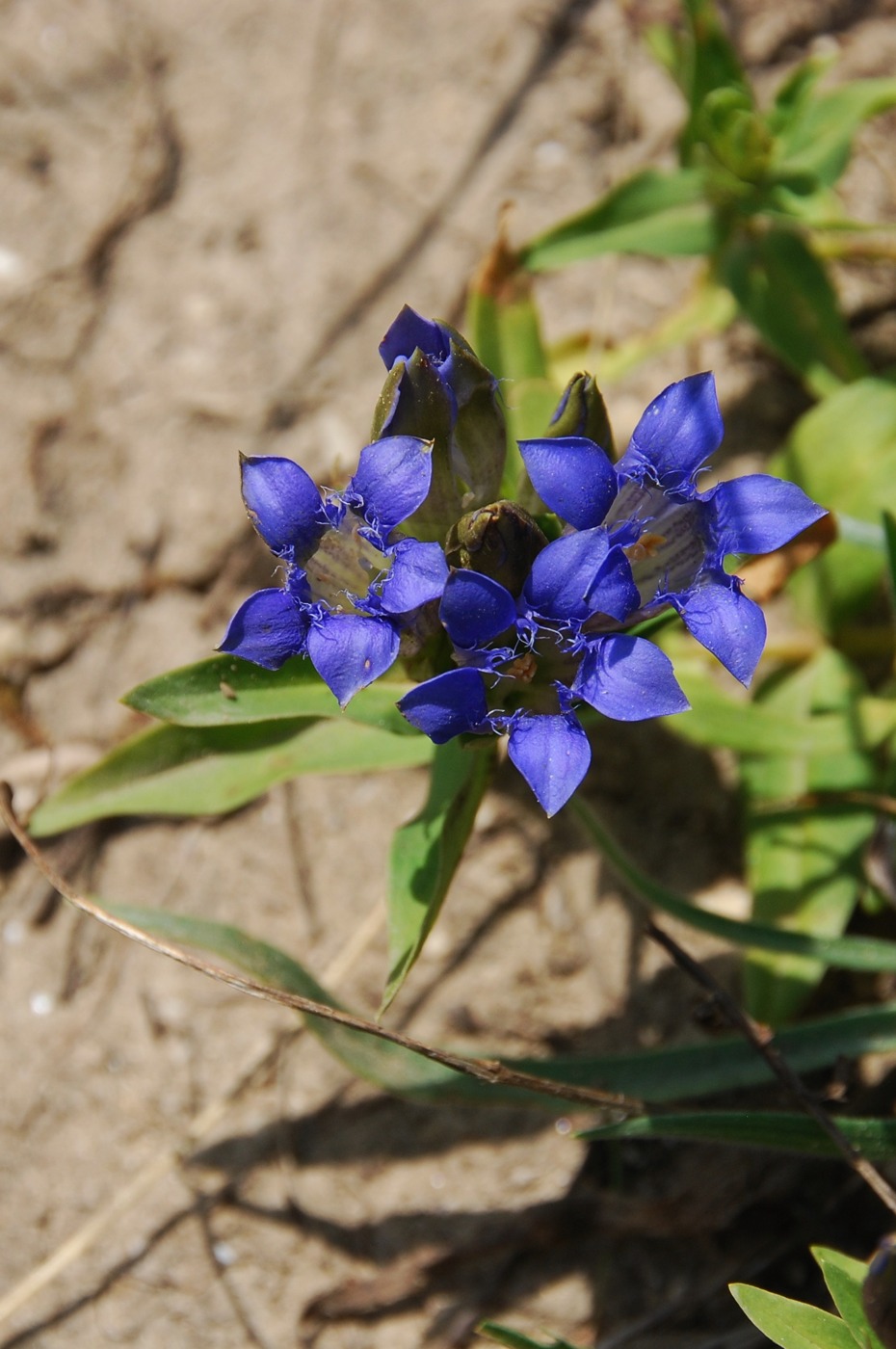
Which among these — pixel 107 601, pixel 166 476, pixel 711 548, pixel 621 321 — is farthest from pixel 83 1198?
Answer: pixel 621 321

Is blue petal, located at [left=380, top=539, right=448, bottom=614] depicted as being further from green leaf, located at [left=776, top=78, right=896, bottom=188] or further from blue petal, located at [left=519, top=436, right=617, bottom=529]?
green leaf, located at [left=776, top=78, right=896, bottom=188]

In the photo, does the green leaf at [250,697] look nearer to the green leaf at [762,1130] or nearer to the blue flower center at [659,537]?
the blue flower center at [659,537]

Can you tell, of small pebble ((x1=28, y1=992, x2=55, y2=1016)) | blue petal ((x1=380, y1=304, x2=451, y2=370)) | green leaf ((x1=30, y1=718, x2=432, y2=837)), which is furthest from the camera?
small pebble ((x1=28, y1=992, x2=55, y2=1016))

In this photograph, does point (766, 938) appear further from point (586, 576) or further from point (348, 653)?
point (348, 653)

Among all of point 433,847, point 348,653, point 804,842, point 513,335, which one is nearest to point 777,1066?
point 804,842

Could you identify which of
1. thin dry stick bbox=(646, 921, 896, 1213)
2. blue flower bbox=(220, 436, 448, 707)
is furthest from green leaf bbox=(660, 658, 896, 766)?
blue flower bbox=(220, 436, 448, 707)

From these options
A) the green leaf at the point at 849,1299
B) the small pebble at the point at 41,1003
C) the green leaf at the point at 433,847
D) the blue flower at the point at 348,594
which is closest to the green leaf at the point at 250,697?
the green leaf at the point at 433,847

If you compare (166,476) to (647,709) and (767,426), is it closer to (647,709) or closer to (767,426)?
(767,426)

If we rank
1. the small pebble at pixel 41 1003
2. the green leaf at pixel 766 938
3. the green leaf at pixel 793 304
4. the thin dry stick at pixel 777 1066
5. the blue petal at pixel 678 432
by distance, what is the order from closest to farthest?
the blue petal at pixel 678 432 → the thin dry stick at pixel 777 1066 → the green leaf at pixel 766 938 → the small pebble at pixel 41 1003 → the green leaf at pixel 793 304
